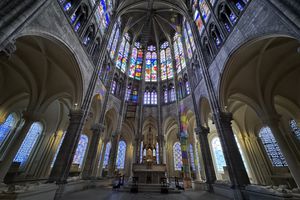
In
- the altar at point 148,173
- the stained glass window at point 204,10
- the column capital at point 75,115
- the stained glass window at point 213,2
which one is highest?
the stained glass window at point 204,10

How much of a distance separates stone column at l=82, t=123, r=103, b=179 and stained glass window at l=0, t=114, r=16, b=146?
33.6 ft

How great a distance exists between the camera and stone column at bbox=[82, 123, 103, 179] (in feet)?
36.4

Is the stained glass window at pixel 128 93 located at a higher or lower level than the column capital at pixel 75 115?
higher

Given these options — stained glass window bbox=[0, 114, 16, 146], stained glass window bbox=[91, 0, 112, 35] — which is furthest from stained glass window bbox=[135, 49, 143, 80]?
stained glass window bbox=[0, 114, 16, 146]

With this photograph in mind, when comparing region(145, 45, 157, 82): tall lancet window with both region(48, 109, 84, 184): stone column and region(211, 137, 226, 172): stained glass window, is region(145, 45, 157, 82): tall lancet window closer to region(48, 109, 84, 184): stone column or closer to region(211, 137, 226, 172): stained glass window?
region(211, 137, 226, 172): stained glass window

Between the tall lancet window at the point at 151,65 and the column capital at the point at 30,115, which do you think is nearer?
the column capital at the point at 30,115

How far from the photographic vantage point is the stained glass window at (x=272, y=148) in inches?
568

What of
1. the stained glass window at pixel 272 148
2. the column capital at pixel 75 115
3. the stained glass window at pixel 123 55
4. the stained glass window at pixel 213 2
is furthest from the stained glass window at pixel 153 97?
the stained glass window at pixel 272 148

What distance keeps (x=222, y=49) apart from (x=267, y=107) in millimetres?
6177

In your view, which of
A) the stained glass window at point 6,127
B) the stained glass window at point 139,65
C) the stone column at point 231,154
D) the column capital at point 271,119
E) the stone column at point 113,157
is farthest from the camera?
the stained glass window at point 139,65

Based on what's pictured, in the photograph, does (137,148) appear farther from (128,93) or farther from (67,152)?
(67,152)

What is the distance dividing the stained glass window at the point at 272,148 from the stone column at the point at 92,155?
741 inches

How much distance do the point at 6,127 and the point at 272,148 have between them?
2983 cm

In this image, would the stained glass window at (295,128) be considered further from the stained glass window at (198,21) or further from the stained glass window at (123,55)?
the stained glass window at (123,55)
